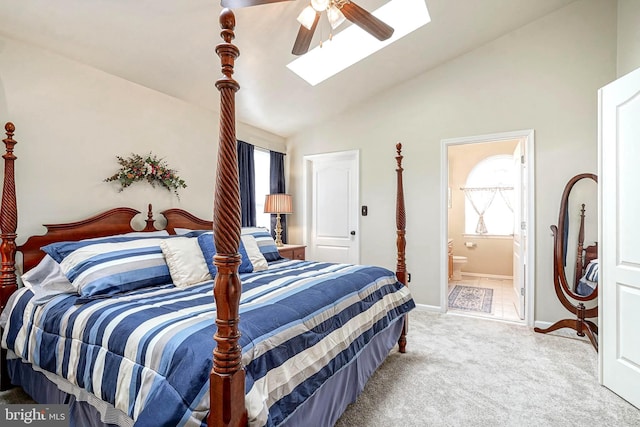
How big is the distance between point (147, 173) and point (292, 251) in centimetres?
193

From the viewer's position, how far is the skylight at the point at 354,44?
309 centimetres

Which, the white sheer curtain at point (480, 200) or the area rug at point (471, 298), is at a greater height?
the white sheer curtain at point (480, 200)

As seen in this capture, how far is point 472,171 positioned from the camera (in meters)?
6.47

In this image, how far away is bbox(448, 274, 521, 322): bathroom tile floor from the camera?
389 centimetres

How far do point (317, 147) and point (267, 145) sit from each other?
28.2 inches

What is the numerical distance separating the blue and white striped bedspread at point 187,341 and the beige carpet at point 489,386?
0.44 metres

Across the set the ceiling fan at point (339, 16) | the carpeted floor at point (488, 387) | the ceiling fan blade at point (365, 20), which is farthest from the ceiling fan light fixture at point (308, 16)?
the carpeted floor at point (488, 387)

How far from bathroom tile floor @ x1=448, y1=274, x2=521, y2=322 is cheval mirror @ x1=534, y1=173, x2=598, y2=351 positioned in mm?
610

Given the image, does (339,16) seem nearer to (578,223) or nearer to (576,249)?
(578,223)

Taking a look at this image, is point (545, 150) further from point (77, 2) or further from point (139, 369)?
point (77, 2)

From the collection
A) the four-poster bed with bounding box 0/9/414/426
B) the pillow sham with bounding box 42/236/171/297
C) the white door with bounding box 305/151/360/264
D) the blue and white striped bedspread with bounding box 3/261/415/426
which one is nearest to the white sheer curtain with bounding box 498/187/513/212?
the white door with bounding box 305/151/360/264

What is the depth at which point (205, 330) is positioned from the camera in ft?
4.29

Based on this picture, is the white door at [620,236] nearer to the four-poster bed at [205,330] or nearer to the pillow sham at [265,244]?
the four-poster bed at [205,330]

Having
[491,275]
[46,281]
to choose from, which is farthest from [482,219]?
[46,281]
